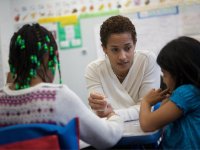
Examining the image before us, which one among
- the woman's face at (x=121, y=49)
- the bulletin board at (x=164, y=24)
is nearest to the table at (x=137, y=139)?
the woman's face at (x=121, y=49)

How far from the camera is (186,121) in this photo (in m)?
1.10

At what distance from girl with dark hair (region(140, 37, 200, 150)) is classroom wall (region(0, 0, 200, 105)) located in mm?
1855

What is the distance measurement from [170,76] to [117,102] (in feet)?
2.14

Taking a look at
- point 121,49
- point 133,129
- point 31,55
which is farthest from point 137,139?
point 121,49

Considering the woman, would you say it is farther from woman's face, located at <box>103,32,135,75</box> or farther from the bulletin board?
the bulletin board

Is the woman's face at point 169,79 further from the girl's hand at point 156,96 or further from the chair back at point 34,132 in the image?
the chair back at point 34,132

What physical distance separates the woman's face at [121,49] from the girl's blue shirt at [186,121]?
2.15ft

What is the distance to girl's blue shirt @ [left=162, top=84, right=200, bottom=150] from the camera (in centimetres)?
107

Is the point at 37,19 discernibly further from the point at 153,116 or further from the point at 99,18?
the point at 153,116

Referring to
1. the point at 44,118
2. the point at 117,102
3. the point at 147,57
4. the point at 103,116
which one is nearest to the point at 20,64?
the point at 44,118

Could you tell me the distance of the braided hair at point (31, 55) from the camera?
0.96 meters

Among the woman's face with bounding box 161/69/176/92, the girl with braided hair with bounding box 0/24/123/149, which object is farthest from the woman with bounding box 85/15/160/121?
the girl with braided hair with bounding box 0/24/123/149

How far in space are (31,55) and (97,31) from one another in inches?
85.9

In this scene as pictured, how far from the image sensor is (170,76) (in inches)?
47.1
